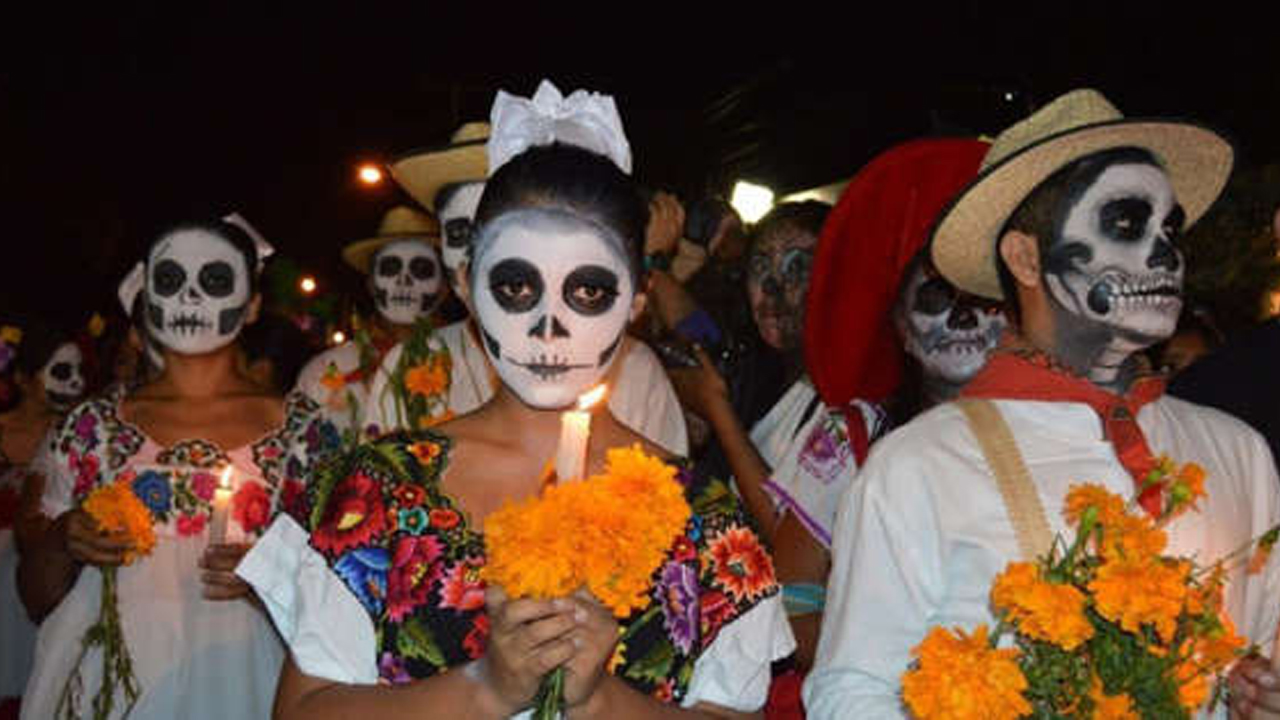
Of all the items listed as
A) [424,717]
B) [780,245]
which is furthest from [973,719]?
[780,245]

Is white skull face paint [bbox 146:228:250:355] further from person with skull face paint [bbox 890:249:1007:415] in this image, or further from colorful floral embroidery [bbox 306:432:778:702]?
colorful floral embroidery [bbox 306:432:778:702]

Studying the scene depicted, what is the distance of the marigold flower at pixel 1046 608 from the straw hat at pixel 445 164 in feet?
9.65

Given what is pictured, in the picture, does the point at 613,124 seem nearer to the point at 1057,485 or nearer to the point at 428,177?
the point at 1057,485

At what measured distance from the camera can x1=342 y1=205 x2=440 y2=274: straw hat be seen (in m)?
8.45

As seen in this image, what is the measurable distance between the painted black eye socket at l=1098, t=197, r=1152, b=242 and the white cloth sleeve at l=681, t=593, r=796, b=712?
1085 mm

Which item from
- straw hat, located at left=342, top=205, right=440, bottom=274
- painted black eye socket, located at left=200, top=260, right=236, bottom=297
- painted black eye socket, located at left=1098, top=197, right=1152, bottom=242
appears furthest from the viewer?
straw hat, located at left=342, top=205, right=440, bottom=274

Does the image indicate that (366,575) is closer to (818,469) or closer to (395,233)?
(818,469)

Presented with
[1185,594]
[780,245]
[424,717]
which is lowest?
[424,717]

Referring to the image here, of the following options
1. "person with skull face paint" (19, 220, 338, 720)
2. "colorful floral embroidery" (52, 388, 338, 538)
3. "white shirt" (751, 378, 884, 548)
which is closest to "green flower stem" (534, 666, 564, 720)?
"white shirt" (751, 378, 884, 548)

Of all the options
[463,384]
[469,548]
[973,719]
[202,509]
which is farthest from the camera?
[463,384]

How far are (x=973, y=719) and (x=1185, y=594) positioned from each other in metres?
0.40

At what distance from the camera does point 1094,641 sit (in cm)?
250

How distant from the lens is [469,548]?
2822 mm

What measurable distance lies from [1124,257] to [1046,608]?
1.08 meters
